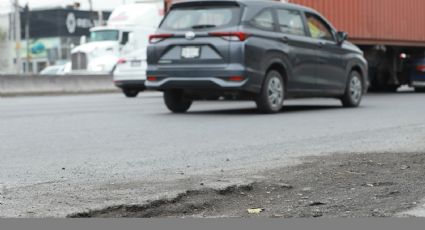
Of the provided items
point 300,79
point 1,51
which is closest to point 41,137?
point 300,79

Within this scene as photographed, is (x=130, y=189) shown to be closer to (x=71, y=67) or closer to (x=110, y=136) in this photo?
(x=110, y=136)

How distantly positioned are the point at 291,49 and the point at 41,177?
7405 millimetres

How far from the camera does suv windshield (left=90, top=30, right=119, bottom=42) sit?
28716 millimetres

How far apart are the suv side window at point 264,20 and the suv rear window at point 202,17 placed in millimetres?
357

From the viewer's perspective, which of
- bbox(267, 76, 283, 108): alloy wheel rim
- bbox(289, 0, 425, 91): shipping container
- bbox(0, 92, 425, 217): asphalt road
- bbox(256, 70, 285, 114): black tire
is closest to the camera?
bbox(0, 92, 425, 217): asphalt road

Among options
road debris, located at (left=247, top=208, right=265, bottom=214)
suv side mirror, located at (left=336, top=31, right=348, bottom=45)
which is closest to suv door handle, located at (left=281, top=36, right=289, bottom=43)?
suv side mirror, located at (left=336, top=31, right=348, bottom=45)

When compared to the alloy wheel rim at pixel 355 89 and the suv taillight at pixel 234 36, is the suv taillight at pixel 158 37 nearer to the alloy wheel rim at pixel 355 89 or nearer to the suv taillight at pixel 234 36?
the suv taillight at pixel 234 36

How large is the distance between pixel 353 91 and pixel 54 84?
13282 mm

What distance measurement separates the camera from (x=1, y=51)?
8638cm

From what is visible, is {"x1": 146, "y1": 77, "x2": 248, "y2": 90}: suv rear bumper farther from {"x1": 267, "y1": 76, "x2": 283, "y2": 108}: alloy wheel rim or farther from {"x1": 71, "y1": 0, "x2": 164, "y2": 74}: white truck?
{"x1": 71, "y1": 0, "x2": 164, "y2": 74}: white truck

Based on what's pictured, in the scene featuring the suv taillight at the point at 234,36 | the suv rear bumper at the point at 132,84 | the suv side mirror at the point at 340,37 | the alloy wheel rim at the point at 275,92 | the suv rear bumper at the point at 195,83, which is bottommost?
the suv rear bumper at the point at 132,84

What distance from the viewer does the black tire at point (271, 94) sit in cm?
1223

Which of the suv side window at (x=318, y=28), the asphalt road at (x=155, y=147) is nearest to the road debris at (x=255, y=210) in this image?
the asphalt road at (x=155, y=147)

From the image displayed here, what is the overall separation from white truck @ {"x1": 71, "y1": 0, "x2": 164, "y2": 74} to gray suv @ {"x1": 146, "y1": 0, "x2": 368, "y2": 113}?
13418mm
